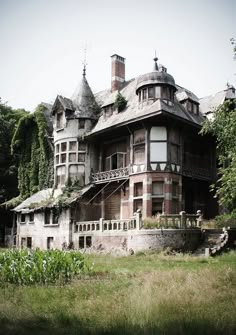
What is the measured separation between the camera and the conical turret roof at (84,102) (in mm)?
33375

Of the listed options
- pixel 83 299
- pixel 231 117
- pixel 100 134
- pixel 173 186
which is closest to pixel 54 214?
pixel 100 134

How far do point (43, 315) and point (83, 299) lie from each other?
166 centimetres

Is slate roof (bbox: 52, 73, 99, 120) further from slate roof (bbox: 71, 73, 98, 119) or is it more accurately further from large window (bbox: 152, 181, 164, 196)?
large window (bbox: 152, 181, 164, 196)

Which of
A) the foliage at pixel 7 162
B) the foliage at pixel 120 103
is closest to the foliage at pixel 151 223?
the foliage at pixel 120 103

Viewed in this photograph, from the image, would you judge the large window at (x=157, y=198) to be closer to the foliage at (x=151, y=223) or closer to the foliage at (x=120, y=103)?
the foliage at (x=151, y=223)

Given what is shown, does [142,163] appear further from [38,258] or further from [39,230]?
[38,258]

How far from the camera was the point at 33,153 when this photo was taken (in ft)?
131

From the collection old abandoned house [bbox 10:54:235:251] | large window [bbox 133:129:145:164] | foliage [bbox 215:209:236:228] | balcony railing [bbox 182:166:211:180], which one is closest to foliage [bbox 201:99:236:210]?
old abandoned house [bbox 10:54:235:251]

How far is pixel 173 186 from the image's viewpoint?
2812cm

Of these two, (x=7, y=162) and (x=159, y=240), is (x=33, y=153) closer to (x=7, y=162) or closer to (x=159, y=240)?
(x=7, y=162)

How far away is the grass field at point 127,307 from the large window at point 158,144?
16.6 meters

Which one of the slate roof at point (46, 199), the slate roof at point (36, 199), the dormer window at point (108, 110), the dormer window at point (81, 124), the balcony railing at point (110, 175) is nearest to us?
the balcony railing at point (110, 175)

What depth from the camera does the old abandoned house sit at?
27562mm

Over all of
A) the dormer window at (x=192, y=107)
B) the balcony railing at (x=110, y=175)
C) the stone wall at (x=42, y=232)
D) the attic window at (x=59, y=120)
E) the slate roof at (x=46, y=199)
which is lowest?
the stone wall at (x=42, y=232)
